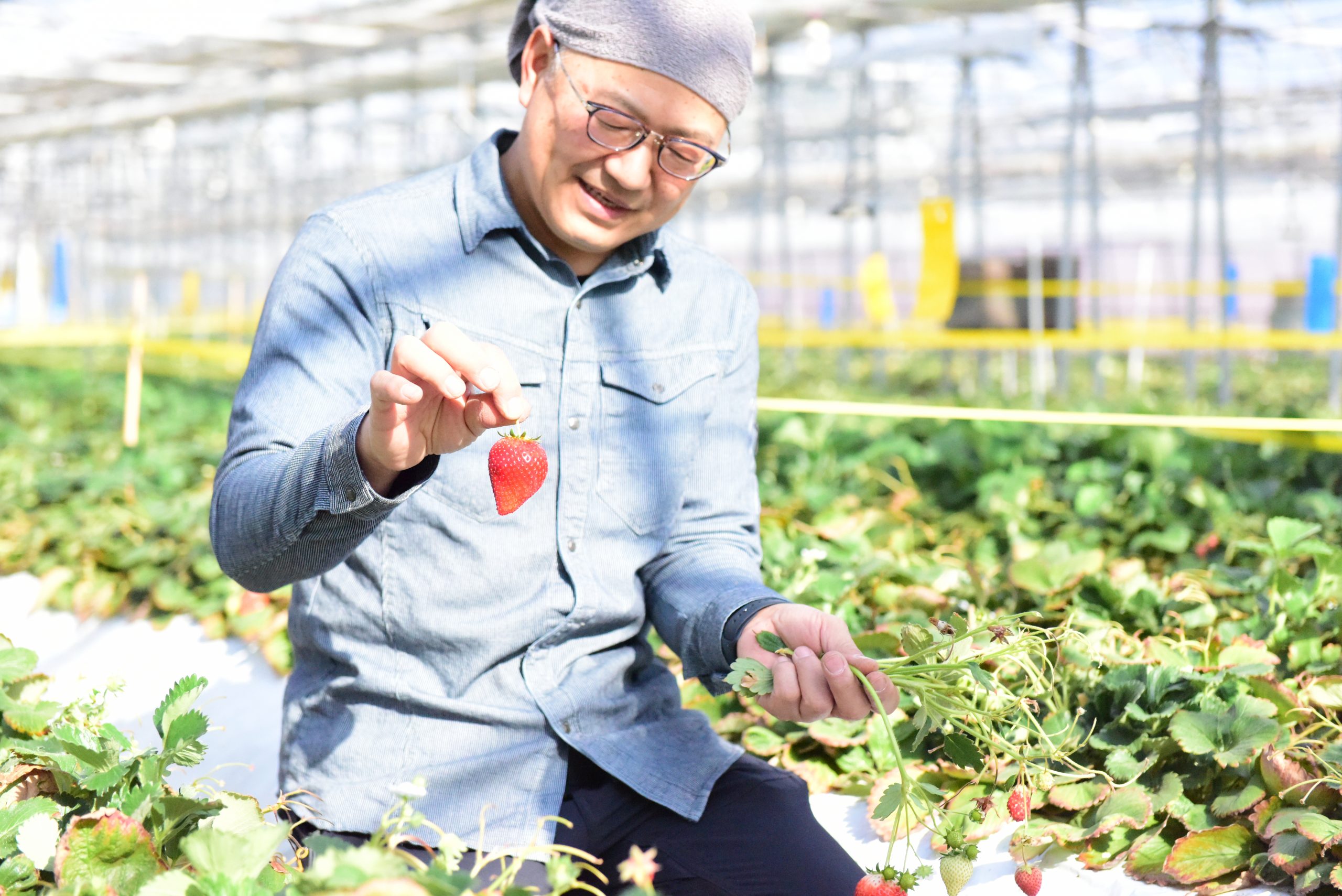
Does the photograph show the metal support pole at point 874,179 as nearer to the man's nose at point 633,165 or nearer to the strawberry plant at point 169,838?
the man's nose at point 633,165

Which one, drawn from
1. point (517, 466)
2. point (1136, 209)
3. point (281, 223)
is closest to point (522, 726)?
point (517, 466)

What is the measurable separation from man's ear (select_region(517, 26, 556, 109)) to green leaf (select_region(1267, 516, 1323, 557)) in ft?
5.76

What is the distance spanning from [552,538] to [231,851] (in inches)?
28.1

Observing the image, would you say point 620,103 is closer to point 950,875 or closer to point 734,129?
point 950,875

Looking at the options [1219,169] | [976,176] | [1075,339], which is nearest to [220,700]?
[1075,339]

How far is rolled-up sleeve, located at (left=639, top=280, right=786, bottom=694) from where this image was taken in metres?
1.59

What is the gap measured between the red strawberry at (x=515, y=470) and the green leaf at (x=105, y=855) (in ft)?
1.51

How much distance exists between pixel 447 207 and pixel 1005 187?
2262 cm

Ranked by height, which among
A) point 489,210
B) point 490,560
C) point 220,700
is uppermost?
point 489,210

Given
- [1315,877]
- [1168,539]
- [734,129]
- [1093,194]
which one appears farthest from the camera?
[734,129]

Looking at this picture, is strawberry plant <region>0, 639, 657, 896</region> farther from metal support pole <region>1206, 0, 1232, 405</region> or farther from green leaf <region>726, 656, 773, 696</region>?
metal support pole <region>1206, 0, 1232, 405</region>

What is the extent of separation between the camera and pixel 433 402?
113 centimetres

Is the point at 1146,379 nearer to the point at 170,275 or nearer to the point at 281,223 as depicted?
the point at 281,223

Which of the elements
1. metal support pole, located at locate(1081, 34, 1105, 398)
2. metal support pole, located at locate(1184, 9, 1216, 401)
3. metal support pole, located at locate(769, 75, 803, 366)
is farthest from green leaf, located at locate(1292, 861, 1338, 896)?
metal support pole, located at locate(769, 75, 803, 366)
